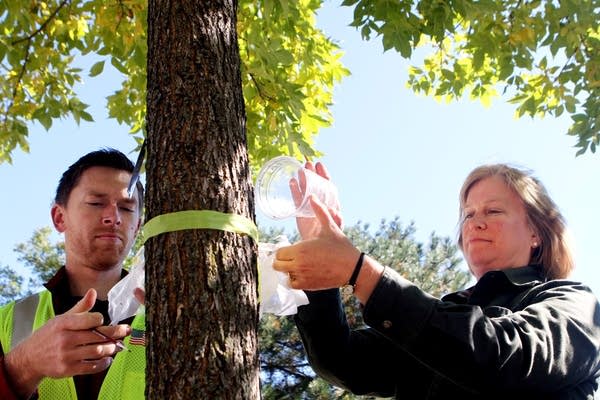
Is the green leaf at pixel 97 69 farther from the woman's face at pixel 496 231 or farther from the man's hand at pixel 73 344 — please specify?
the woman's face at pixel 496 231

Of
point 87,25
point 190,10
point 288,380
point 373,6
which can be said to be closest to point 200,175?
point 190,10

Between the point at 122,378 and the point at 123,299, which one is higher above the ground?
the point at 123,299

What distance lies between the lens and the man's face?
2.41m

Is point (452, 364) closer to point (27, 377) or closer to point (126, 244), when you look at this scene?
point (27, 377)

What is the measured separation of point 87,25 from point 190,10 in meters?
2.98

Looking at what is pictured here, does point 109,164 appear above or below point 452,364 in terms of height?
above

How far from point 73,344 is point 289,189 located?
2.26ft

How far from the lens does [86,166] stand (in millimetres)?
2562

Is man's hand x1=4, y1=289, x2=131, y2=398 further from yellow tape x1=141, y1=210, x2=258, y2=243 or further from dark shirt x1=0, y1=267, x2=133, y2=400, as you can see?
yellow tape x1=141, y1=210, x2=258, y2=243

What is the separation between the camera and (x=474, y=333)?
1461 millimetres

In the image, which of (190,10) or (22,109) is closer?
(190,10)

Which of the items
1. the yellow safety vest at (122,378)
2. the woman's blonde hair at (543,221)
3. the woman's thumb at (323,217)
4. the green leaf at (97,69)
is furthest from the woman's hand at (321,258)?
the green leaf at (97,69)

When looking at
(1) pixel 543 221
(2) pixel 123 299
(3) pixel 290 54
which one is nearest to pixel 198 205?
(2) pixel 123 299

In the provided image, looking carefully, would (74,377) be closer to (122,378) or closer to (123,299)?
(122,378)
